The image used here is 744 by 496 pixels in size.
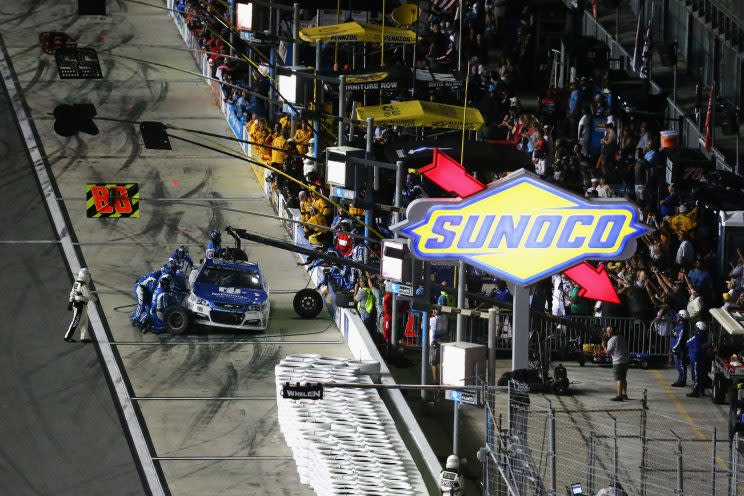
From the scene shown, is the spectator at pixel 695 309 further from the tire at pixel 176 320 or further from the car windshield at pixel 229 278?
the tire at pixel 176 320

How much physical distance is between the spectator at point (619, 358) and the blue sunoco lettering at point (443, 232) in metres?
11.4

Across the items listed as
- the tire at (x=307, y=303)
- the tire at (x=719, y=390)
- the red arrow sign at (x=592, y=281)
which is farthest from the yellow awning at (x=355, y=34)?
the red arrow sign at (x=592, y=281)

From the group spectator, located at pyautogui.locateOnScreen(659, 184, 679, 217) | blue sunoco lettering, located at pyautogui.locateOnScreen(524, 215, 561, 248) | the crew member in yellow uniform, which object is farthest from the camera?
the crew member in yellow uniform

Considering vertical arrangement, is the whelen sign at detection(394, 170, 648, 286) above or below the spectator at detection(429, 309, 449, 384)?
above

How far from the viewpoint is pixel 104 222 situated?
4344 cm

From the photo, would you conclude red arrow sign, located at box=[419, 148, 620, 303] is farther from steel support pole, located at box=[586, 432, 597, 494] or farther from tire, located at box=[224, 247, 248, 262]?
tire, located at box=[224, 247, 248, 262]

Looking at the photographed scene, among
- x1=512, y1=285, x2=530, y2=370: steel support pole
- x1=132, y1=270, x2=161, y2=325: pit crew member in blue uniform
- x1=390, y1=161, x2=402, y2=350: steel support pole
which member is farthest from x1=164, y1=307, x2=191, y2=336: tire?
x1=512, y1=285, x2=530, y2=370: steel support pole

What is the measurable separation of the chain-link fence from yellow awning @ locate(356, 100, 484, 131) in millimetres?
9090

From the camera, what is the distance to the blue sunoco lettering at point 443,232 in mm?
21422

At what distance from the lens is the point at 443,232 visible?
21.5 metres

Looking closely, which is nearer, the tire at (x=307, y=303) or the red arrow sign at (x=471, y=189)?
the red arrow sign at (x=471, y=189)

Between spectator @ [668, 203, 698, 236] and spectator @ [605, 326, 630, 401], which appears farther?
spectator @ [668, 203, 698, 236]

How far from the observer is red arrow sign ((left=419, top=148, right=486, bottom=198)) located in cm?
2138

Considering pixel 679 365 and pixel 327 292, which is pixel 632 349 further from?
pixel 327 292
